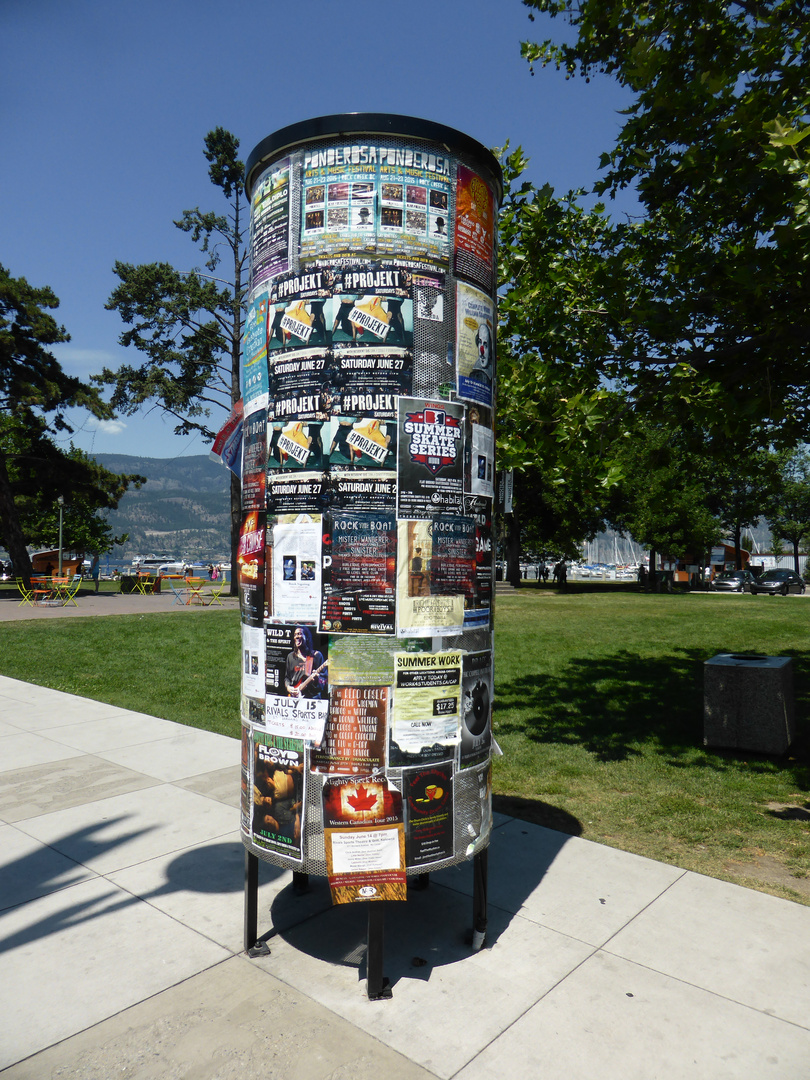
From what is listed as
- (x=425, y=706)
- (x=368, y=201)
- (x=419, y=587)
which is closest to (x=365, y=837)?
(x=425, y=706)

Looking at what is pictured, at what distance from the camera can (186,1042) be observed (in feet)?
8.94

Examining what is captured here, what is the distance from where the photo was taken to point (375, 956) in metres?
3.01

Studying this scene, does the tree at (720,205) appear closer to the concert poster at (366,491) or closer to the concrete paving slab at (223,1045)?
the concert poster at (366,491)

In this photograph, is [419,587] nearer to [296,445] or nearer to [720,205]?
[296,445]

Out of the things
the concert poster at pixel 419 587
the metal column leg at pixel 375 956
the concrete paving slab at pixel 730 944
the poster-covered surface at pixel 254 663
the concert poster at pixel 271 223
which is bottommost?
the concrete paving slab at pixel 730 944

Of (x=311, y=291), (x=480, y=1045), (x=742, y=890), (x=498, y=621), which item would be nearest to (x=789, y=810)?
(x=742, y=890)

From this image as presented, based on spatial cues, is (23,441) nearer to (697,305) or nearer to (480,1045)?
(697,305)

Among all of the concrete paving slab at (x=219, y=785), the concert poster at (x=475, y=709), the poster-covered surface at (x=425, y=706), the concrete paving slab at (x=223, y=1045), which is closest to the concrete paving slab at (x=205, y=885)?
the concrete paving slab at (x=223, y=1045)

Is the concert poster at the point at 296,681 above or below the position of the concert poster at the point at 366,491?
below

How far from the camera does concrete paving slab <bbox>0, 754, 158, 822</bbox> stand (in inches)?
207

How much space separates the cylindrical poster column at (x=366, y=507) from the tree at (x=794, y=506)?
69237mm

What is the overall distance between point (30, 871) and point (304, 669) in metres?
2.45

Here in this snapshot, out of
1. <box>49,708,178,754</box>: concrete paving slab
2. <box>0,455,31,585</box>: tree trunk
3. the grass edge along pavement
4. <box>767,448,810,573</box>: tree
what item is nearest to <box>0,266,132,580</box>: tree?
<box>0,455,31,585</box>: tree trunk

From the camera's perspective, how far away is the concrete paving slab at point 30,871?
393 centimetres
